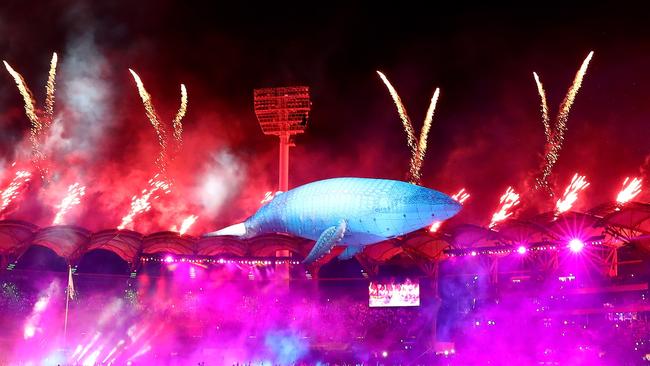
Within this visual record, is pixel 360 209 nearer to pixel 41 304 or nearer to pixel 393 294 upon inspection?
pixel 393 294

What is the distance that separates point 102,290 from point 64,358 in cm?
→ 668

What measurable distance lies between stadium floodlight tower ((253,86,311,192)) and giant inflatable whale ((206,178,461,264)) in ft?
92.4

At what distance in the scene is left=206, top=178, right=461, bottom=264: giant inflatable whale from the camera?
1464cm

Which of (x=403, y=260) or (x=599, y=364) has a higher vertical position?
(x=403, y=260)

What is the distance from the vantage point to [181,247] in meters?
35.5

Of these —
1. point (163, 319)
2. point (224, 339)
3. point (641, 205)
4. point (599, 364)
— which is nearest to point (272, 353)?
point (224, 339)

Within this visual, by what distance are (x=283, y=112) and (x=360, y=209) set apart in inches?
1167

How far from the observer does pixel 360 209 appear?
14703 mm

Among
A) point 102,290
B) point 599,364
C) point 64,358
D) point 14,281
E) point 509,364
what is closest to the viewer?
point 599,364

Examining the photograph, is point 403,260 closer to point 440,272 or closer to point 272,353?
point 440,272

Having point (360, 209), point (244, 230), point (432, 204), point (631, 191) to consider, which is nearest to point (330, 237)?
point (360, 209)

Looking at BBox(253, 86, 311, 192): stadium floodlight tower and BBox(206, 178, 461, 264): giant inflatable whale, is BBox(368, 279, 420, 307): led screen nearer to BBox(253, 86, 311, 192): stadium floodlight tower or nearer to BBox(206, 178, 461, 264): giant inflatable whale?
BBox(253, 86, 311, 192): stadium floodlight tower

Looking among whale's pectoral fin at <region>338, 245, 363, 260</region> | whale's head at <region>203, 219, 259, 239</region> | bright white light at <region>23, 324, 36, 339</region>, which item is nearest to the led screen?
bright white light at <region>23, 324, 36, 339</region>

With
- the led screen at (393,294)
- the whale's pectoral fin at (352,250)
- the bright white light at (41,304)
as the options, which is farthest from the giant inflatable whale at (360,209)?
the bright white light at (41,304)
